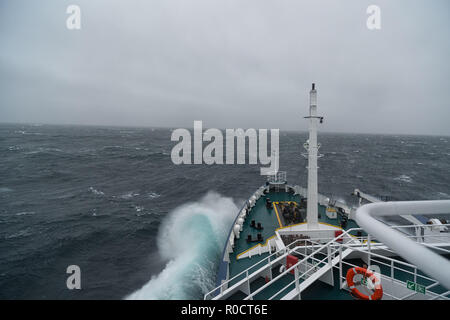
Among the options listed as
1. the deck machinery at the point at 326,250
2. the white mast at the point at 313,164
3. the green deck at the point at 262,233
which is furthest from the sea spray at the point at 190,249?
the white mast at the point at 313,164

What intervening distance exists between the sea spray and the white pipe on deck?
13569 millimetres

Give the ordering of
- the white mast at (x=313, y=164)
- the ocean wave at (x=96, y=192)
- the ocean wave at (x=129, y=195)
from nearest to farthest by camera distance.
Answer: the white mast at (x=313, y=164) < the ocean wave at (x=129, y=195) < the ocean wave at (x=96, y=192)

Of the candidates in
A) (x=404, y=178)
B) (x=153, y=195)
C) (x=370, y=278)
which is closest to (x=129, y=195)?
(x=153, y=195)

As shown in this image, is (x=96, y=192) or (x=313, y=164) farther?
(x=96, y=192)

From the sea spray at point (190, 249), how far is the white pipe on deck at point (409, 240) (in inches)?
534

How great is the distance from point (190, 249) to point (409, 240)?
18189 millimetres

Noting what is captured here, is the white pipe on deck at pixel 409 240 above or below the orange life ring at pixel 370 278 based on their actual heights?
above

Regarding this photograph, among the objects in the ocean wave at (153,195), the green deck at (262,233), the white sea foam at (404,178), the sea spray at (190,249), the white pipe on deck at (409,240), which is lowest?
the sea spray at (190,249)

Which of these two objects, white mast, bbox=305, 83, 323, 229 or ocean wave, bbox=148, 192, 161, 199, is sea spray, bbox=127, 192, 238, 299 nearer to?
ocean wave, bbox=148, 192, 161, 199

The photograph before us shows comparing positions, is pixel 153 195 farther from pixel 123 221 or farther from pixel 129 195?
pixel 123 221

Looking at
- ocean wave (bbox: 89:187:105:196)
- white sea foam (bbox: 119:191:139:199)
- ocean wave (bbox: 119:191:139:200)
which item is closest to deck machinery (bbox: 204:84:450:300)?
ocean wave (bbox: 119:191:139:200)

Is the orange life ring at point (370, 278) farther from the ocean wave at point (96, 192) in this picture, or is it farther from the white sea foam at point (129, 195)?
the ocean wave at point (96, 192)

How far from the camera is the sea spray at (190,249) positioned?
1390 centimetres

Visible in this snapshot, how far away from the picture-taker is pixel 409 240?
7.38 ft
